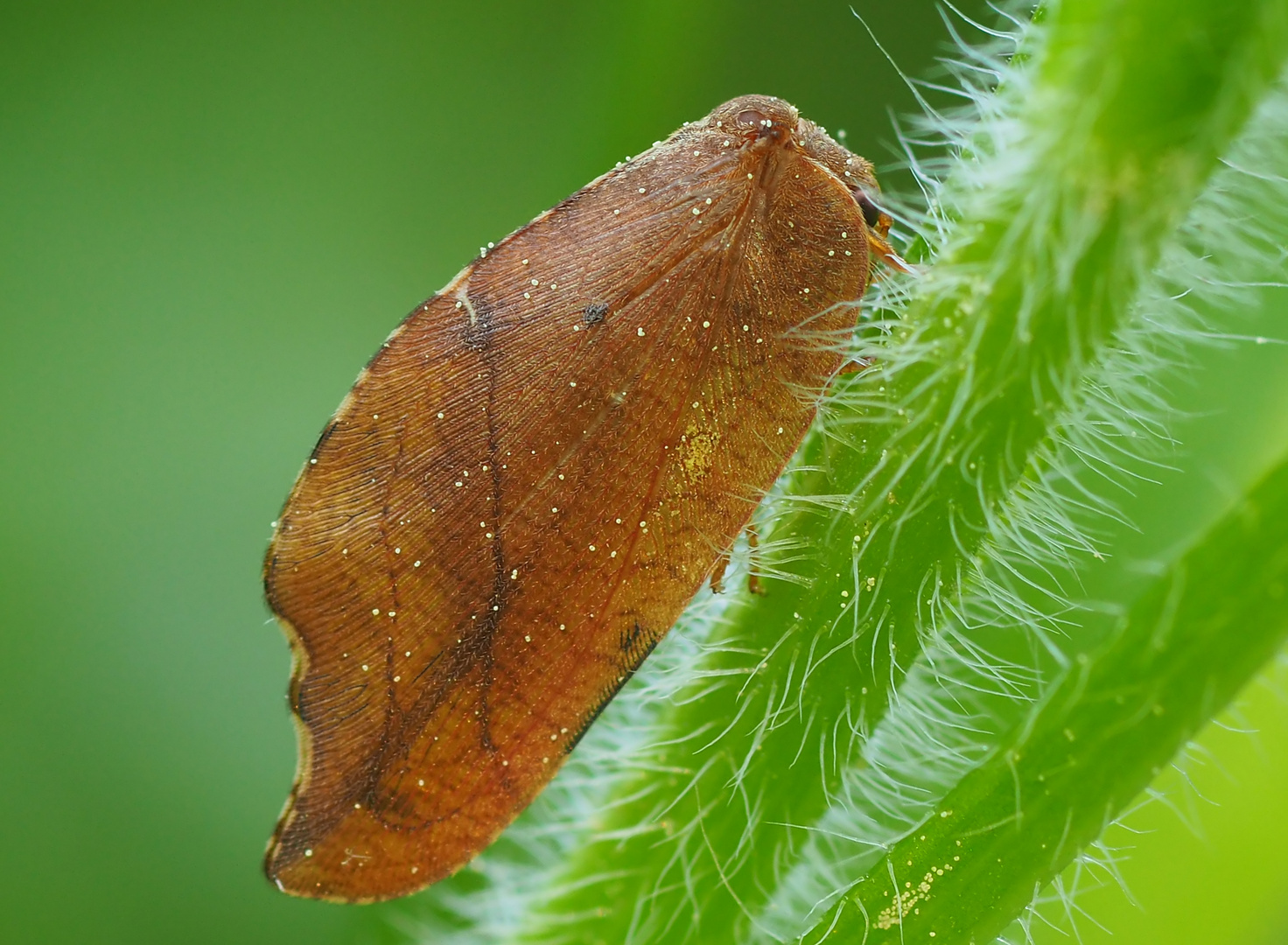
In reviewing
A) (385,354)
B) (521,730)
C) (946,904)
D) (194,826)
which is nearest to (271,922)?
(194,826)

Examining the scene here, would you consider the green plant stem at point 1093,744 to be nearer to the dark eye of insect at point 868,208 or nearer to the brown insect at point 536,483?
the brown insect at point 536,483

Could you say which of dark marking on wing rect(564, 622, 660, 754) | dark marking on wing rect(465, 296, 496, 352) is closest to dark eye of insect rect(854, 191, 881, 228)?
dark marking on wing rect(465, 296, 496, 352)

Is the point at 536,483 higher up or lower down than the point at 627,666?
higher up

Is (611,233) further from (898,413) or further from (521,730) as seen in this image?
(521,730)

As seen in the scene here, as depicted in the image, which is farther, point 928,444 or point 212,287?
point 212,287

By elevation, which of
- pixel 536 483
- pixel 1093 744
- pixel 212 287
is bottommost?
pixel 1093 744

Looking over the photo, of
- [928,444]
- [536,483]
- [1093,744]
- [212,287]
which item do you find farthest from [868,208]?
[212,287]

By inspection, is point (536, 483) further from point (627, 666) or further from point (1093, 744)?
point (1093, 744)

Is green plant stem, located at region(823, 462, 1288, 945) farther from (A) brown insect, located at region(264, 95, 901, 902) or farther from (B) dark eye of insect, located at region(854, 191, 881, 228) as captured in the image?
(B) dark eye of insect, located at region(854, 191, 881, 228)
